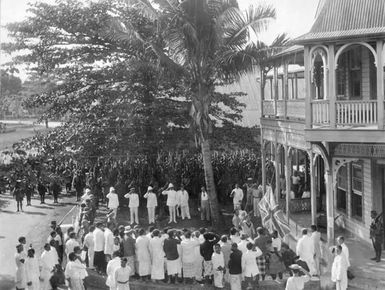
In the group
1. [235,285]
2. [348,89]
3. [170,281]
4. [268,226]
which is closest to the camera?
[235,285]

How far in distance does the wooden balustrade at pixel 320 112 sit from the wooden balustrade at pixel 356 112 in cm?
31

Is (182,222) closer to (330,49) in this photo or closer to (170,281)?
(170,281)

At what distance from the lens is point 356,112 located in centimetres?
1513

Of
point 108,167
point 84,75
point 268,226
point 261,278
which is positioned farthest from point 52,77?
point 261,278

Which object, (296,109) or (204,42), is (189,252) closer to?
(296,109)

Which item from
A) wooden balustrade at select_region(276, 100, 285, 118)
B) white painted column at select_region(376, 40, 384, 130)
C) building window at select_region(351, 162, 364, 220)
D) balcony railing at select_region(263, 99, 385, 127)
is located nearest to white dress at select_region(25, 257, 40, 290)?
balcony railing at select_region(263, 99, 385, 127)

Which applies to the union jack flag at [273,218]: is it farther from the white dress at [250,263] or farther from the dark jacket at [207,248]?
the white dress at [250,263]

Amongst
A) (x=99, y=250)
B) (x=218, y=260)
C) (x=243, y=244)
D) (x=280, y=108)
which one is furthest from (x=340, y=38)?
(x=99, y=250)

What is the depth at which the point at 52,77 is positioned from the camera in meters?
27.2

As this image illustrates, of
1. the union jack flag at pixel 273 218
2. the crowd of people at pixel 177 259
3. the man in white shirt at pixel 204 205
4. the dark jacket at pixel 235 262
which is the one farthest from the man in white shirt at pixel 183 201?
the dark jacket at pixel 235 262

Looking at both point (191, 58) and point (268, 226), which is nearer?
point (268, 226)

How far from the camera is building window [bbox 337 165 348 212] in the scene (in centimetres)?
1994

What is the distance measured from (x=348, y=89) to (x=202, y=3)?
229 inches

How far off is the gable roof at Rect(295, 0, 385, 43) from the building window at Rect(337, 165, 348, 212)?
6315mm
